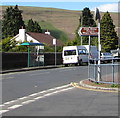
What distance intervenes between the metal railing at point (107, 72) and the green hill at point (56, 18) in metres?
86.6

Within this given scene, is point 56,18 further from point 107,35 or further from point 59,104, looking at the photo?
point 59,104

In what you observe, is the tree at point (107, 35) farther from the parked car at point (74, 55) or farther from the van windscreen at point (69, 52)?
the van windscreen at point (69, 52)

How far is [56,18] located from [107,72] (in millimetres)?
112564

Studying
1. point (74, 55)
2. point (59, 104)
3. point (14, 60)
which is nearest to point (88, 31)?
point (59, 104)

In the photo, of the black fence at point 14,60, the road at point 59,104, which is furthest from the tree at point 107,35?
the road at point 59,104

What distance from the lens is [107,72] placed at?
15.1 meters

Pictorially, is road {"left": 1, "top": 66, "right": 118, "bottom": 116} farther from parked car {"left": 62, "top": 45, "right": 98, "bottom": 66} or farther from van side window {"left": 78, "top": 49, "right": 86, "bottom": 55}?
van side window {"left": 78, "top": 49, "right": 86, "bottom": 55}

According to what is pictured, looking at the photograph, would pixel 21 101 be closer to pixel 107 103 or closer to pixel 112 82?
pixel 107 103

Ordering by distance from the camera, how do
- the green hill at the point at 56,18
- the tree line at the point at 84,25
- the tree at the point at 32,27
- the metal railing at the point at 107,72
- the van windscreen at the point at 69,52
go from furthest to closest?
the green hill at the point at 56,18
the tree at the point at 32,27
the tree line at the point at 84,25
the van windscreen at the point at 69,52
the metal railing at the point at 107,72

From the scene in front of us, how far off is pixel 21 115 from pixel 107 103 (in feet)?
9.93

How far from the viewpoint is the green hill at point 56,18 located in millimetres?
110625

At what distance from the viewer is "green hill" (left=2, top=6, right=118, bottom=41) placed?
11062 cm

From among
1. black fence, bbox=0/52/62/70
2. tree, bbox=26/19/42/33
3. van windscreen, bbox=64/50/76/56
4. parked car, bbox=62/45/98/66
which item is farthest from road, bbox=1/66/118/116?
tree, bbox=26/19/42/33

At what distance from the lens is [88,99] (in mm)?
11273
